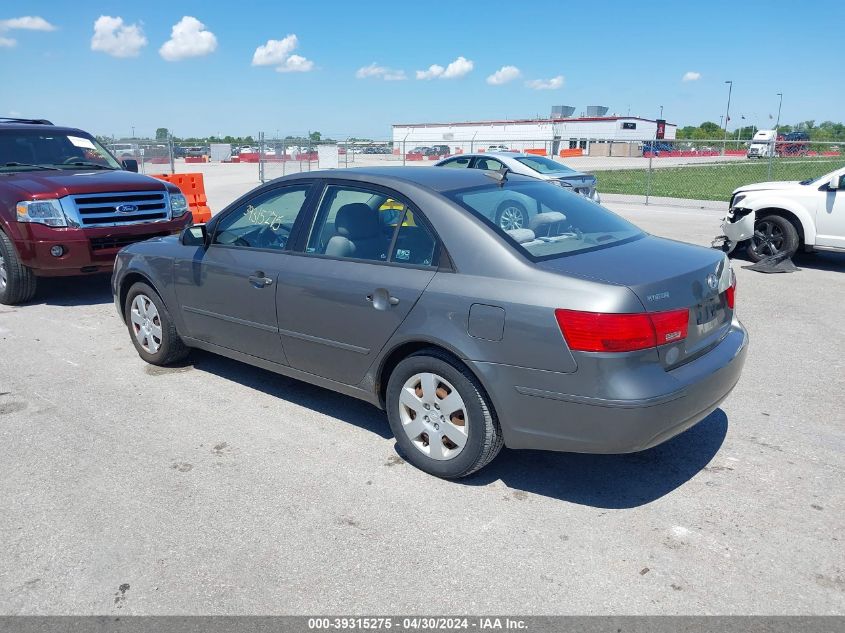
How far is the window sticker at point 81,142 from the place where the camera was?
903 cm

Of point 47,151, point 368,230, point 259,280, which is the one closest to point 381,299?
point 368,230

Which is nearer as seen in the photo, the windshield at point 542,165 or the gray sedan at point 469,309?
the gray sedan at point 469,309

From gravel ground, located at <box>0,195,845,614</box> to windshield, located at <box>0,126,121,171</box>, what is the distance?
416cm

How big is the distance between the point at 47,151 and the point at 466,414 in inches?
296

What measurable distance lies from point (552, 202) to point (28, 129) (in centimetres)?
737

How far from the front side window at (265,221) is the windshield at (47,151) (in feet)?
15.8

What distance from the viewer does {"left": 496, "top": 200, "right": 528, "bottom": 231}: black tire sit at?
3.89 meters

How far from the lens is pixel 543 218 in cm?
415

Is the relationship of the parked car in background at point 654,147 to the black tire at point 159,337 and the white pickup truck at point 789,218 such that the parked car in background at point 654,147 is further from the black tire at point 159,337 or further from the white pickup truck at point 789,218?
the black tire at point 159,337

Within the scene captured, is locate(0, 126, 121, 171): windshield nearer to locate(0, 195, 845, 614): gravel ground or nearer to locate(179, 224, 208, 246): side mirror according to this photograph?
locate(0, 195, 845, 614): gravel ground

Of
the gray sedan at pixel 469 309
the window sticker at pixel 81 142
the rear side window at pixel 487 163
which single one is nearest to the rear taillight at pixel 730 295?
the gray sedan at pixel 469 309

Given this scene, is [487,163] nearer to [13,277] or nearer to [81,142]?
[81,142]

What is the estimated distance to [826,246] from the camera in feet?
31.3

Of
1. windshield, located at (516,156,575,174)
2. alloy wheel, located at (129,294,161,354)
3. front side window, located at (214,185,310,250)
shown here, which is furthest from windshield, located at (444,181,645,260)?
windshield, located at (516,156,575,174)
